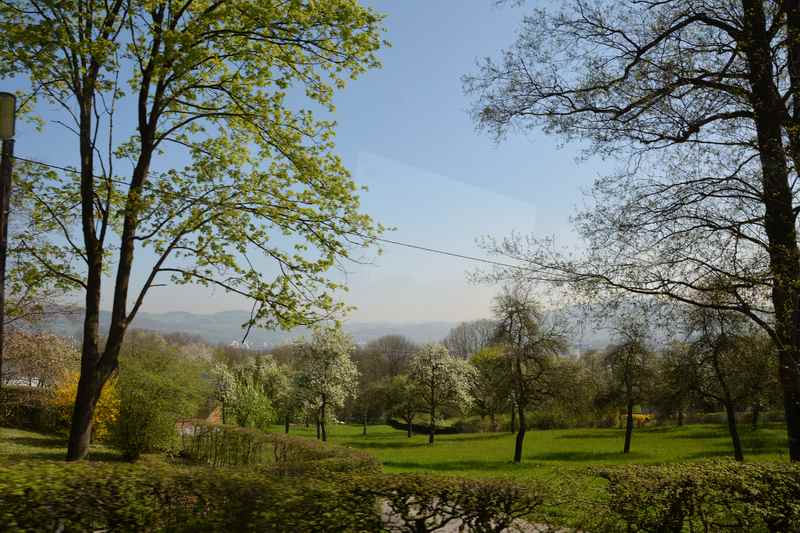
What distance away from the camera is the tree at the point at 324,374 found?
30.9 meters

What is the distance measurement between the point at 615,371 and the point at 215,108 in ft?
71.8

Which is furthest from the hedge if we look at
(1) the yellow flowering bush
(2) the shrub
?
(1) the yellow flowering bush

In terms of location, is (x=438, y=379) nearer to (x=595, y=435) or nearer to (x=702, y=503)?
(x=595, y=435)

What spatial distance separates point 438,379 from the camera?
115ft

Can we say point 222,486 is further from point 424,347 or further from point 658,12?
point 424,347

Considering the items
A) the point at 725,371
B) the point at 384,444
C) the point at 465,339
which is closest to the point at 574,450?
the point at 725,371

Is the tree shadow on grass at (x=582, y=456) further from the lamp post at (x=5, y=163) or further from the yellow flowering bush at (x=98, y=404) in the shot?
the lamp post at (x=5, y=163)

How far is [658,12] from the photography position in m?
8.39

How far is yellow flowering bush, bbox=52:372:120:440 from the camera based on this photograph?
18328mm

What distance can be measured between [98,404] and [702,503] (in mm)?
19007

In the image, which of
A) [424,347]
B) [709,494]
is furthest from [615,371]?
[709,494]

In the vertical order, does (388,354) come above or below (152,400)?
above

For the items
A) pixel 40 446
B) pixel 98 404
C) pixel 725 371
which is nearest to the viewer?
pixel 40 446

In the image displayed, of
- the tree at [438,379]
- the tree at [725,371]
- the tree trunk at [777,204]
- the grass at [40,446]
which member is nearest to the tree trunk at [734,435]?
the tree at [725,371]
